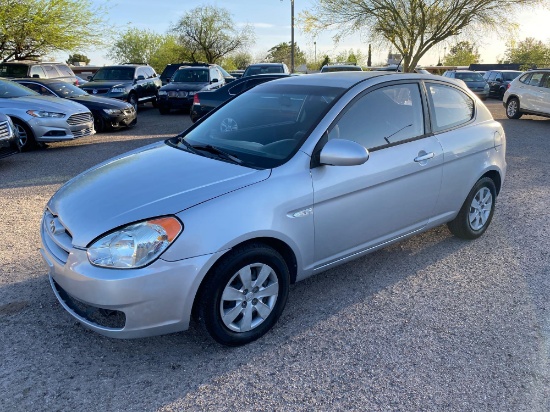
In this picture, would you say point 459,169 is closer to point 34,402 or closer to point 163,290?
point 163,290

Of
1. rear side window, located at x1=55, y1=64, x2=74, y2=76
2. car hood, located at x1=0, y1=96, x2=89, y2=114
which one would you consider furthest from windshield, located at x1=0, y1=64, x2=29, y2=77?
car hood, located at x1=0, y1=96, x2=89, y2=114

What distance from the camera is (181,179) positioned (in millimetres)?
2992

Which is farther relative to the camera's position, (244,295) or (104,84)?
(104,84)

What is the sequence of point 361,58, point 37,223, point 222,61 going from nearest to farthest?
point 37,223, point 222,61, point 361,58

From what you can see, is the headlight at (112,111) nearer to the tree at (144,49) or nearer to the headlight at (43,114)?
the headlight at (43,114)

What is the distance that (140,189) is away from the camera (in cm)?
293

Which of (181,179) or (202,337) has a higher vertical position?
(181,179)

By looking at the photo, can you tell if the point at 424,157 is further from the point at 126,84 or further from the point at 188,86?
the point at 126,84

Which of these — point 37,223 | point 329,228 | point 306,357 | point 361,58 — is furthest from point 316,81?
point 361,58

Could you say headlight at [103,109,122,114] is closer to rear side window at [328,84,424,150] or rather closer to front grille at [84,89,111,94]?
front grille at [84,89,111,94]

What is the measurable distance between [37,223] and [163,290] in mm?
3246

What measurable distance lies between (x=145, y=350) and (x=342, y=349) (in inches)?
48.8

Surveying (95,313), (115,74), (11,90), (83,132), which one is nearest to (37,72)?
(115,74)

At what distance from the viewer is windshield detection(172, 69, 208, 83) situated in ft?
52.2
